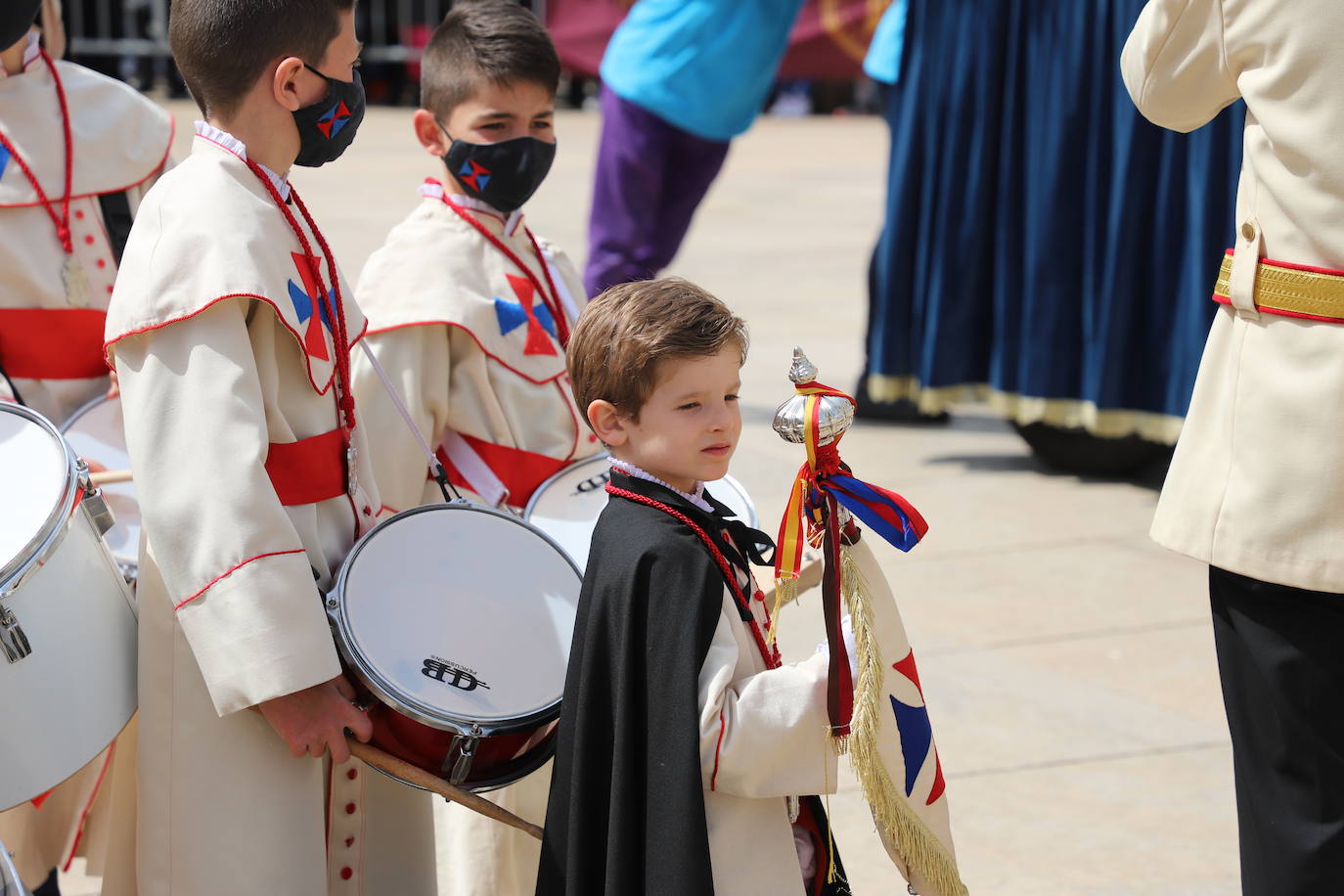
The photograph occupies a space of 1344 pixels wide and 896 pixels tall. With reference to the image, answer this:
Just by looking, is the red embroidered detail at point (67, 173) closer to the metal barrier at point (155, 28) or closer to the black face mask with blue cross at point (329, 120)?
the black face mask with blue cross at point (329, 120)

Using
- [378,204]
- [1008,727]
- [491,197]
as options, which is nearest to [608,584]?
[491,197]

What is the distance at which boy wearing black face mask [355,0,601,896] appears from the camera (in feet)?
9.60

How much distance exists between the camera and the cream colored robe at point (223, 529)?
2156 millimetres

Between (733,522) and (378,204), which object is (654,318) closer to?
(733,522)

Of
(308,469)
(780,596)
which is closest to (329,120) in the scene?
(308,469)

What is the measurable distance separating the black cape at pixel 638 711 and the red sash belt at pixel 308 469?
0.44 metres

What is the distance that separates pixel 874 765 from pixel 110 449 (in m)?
1.49

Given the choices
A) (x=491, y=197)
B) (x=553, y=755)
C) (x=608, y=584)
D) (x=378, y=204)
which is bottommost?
(x=378, y=204)

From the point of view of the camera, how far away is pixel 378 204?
461 inches

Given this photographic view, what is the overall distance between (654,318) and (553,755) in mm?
626

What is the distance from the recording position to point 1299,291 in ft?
7.77

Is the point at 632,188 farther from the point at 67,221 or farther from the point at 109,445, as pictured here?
the point at 109,445

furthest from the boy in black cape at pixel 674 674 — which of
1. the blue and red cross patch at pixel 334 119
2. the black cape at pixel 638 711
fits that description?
the blue and red cross patch at pixel 334 119

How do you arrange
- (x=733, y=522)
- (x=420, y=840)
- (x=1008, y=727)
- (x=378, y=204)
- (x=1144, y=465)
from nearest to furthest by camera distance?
(x=733, y=522), (x=420, y=840), (x=1008, y=727), (x=1144, y=465), (x=378, y=204)
